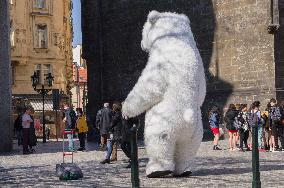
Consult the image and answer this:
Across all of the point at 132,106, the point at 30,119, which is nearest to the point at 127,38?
the point at 30,119

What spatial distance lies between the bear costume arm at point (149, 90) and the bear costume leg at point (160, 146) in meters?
0.27

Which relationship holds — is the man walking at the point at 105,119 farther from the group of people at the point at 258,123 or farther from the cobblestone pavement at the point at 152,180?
the group of people at the point at 258,123

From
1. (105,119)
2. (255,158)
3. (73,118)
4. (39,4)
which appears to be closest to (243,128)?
(105,119)

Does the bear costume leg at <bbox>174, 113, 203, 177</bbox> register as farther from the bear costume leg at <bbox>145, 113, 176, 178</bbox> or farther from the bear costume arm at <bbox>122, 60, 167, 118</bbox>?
the bear costume arm at <bbox>122, 60, 167, 118</bbox>

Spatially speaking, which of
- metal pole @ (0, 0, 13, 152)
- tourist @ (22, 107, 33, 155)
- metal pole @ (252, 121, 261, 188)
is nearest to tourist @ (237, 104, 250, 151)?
tourist @ (22, 107, 33, 155)

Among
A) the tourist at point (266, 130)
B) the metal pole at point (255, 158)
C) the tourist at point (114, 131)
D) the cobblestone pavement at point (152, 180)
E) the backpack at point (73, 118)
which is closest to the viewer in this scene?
the metal pole at point (255, 158)

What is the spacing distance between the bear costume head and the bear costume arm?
690 mm

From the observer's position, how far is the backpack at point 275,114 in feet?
55.4

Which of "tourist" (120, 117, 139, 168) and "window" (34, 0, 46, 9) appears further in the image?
"window" (34, 0, 46, 9)

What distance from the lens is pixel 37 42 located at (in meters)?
48.2

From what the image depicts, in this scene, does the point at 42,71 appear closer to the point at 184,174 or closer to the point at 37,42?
the point at 37,42

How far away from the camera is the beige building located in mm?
46375

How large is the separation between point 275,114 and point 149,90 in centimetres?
Answer: 816

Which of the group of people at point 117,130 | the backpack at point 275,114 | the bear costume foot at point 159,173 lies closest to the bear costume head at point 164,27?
the group of people at point 117,130
